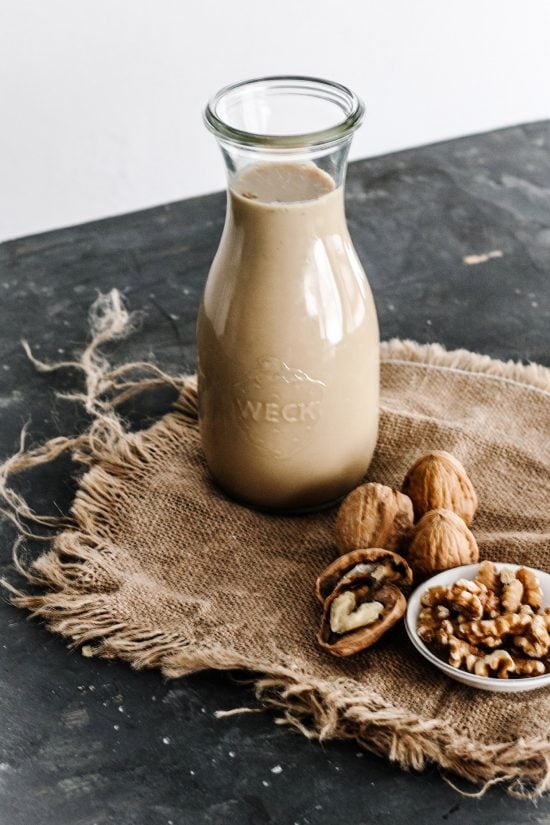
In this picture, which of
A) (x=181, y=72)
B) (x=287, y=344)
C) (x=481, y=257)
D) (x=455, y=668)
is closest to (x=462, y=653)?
(x=455, y=668)

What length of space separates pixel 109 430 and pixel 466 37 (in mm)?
1064

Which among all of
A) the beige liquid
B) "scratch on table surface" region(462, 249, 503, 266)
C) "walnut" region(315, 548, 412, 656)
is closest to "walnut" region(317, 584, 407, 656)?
"walnut" region(315, 548, 412, 656)

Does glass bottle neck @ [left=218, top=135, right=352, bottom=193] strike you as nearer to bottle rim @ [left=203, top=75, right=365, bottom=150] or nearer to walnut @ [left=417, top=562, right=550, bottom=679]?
bottle rim @ [left=203, top=75, right=365, bottom=150]

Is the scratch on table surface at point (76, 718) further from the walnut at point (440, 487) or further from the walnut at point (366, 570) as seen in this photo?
the walnut at point (440, 487)

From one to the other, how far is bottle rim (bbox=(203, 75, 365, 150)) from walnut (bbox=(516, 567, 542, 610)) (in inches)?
12.0

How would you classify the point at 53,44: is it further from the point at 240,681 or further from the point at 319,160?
the point at 240,681

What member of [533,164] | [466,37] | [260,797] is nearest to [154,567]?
[260,797]

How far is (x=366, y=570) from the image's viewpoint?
71 centimetres

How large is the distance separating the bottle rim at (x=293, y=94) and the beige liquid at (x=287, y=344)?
0.04 meters

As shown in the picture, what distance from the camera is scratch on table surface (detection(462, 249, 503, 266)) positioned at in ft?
A: 3.54

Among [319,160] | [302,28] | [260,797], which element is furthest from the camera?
[302,28]

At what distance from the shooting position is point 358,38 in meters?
1.56

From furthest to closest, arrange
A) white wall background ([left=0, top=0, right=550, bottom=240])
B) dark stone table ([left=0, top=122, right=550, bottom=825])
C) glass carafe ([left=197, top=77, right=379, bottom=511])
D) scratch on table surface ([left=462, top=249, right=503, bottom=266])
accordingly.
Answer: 1. white wall background ([left=0, top=0, right=550, bottom=240])
2. scratch on table surface ([left=462, top=249, right=503, bottom=266])
3. glass carafe ([left=197, top=77, right=379, bottom=511])
4. dark stone table ([left=0, top=122, right=550, bottom=825])

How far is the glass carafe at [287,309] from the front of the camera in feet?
2.28
